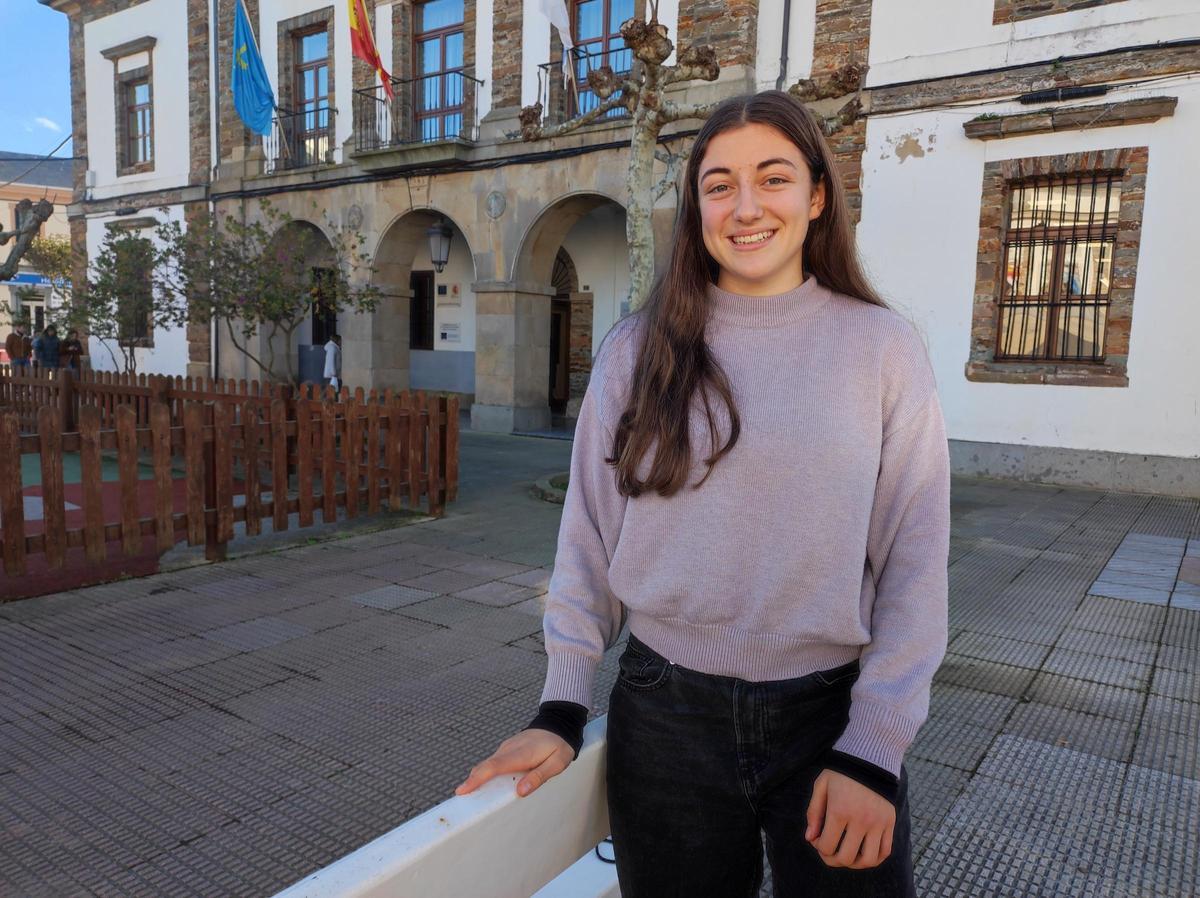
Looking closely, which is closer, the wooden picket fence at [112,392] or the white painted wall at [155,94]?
the wooden picket fence at [112,392]

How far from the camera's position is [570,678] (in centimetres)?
144

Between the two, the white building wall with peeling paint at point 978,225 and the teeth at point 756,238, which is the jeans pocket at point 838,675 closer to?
the teeth at point 756,238

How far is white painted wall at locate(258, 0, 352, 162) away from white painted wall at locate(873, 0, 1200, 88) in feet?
29.9

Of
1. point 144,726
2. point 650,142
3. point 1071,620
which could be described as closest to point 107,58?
point 650,142

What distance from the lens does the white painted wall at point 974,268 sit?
28.3 feet

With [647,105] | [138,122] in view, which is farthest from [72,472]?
[138,122]

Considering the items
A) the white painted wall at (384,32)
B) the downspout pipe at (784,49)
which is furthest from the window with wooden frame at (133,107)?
the downspout pipe at (784,49)

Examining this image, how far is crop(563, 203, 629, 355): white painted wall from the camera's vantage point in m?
15.1

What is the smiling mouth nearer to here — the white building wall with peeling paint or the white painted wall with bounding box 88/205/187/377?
the white building wall with peeling paint

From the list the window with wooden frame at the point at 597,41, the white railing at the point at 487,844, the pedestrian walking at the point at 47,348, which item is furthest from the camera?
the pedestrian walking at the point at 47,348

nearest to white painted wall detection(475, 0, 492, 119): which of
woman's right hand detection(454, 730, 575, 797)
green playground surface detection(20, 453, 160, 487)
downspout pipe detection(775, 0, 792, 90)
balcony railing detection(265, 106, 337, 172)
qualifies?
balcony railing detection(265, 106, 337, 172)

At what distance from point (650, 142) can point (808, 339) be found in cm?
665

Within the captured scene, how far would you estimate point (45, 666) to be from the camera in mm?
3916

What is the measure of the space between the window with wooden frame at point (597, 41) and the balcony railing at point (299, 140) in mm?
5564
